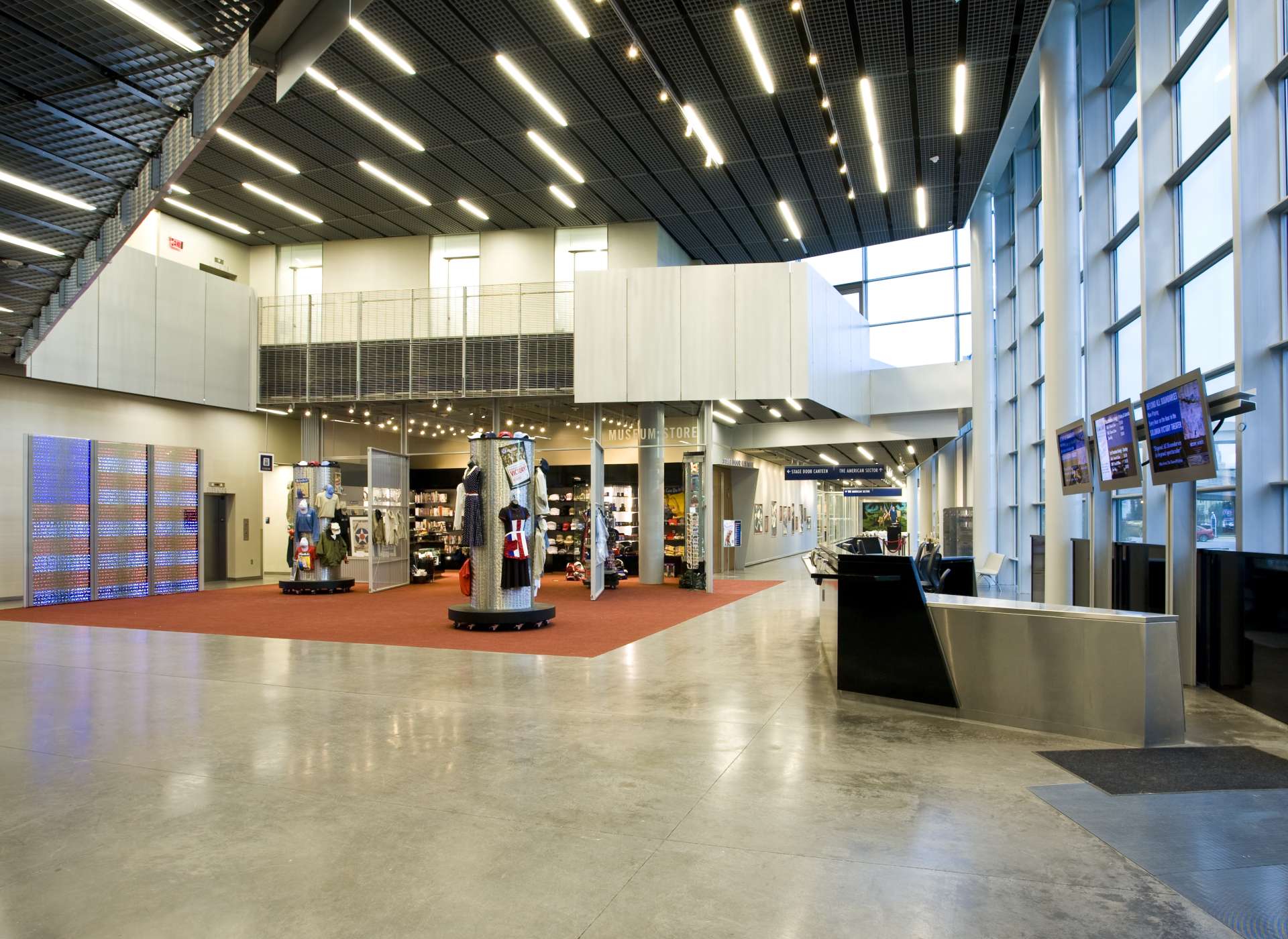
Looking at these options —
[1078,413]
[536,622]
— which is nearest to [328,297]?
[536,622]

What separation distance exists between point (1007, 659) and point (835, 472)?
730 inches

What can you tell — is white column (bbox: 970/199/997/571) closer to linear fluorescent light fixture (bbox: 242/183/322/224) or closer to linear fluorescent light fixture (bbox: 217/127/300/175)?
linear fluorescent light fixture (bbox: 217/127/300/175)

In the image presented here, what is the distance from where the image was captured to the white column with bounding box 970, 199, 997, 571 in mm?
15766

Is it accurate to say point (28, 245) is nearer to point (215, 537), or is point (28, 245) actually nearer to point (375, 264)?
point (215, 537)

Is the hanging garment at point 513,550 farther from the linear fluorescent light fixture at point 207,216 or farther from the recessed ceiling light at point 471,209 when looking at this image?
the linear fluorescent light fixture at point 207,216

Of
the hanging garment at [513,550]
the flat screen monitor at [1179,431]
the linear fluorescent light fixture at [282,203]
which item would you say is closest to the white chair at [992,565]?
the flat screen monitor at [1179,431]

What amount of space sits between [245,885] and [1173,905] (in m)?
3.23

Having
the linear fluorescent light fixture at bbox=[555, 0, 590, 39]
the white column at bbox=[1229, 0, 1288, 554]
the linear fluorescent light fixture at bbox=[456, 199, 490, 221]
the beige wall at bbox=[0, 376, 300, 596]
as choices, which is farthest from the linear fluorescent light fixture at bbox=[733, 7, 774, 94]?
the beige wall at bbox=[0, 376, 300, 596]

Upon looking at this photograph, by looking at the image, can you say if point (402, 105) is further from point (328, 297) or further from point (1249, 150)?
point (1249, 150)

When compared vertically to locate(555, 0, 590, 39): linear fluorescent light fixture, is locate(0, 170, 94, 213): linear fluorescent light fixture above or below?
below

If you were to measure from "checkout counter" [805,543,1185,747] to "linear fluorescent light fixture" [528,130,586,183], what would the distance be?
34.6 ft

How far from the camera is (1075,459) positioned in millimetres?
9227

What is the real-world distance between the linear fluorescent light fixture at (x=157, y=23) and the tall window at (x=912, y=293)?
52.6 ft

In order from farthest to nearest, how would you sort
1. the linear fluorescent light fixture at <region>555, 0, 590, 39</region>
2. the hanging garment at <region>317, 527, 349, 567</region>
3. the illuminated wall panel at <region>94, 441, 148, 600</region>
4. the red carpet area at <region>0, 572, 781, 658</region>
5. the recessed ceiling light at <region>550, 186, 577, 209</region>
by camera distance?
the recessed ceiling light at <region>550, 186, 577, 209</region> < the hanging garment at <region>317, 527, 349, 567</region> < the illuminated wall panel at <region>94, 441, 148, 600</region> < the linear fluorescent light fixture at <region>555, 0, 590, 39</region> < the red carpet area at <region>0, 572, 781, 658</region>
